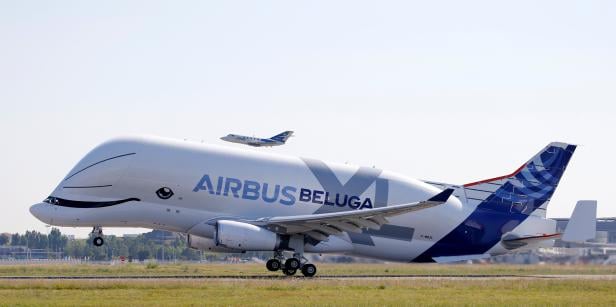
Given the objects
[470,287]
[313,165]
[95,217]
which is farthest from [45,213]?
[470,287]

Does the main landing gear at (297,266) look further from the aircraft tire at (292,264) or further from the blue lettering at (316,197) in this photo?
the blue lettering at (316,197)

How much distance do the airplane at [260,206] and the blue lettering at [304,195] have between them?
5 centimetres

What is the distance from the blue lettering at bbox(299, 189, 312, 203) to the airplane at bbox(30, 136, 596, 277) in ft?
0.15

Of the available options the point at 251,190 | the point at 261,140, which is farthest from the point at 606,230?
the point at 261,140

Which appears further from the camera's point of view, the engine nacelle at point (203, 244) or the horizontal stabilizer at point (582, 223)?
the horizontal stabilizer at point (582, 223)

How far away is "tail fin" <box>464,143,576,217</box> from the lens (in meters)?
52.2

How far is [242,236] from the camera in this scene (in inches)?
1752

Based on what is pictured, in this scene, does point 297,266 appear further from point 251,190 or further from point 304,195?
point 251,190

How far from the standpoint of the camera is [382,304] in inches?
1209

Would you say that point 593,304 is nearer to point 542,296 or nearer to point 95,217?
point 542,296

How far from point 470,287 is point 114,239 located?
46694 mm

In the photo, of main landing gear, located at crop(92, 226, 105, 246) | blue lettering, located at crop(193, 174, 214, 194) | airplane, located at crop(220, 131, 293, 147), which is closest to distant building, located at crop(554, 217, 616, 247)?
blue lettering, located at crop(193, 174, 214, 194)

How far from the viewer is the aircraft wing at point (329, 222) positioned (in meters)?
43.9

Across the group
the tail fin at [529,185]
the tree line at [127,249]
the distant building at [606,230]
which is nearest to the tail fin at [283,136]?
the tree line at [127,249]
